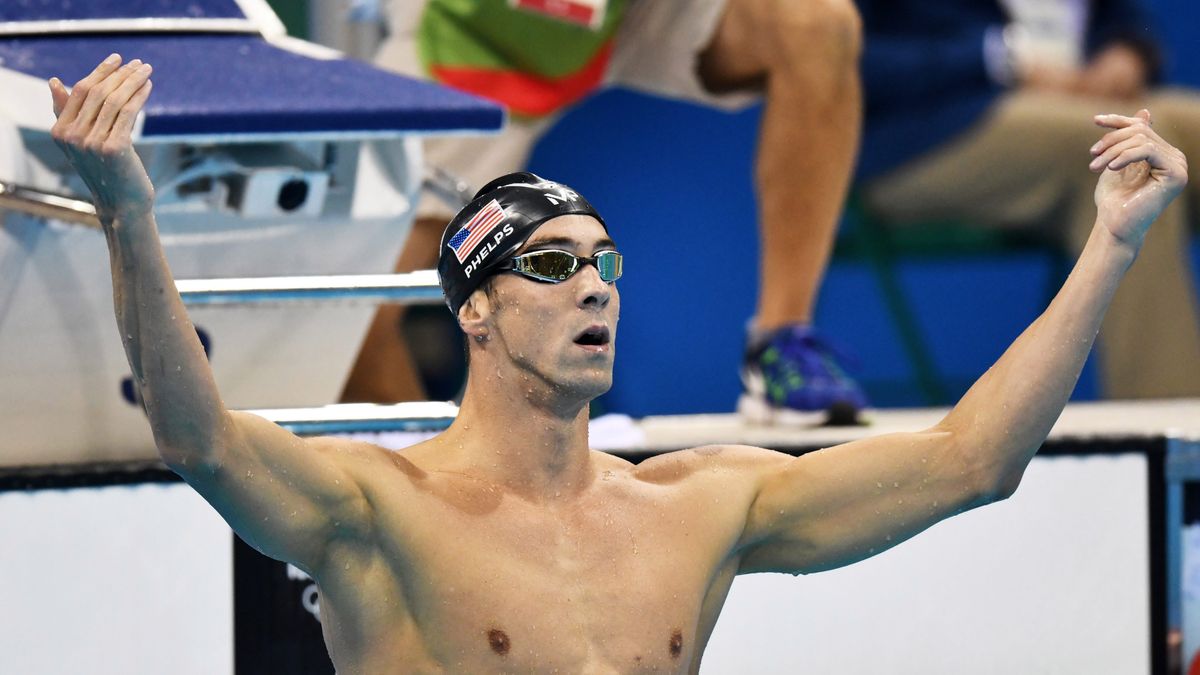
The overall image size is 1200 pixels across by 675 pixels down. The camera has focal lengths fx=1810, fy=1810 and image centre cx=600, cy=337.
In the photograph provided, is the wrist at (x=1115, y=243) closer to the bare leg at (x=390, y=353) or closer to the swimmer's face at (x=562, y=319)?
the swimmer's face at (x=562, y=319)

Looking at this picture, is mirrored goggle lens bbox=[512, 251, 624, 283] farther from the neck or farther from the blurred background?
the blurred background

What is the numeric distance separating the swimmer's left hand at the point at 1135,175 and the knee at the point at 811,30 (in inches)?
65.0

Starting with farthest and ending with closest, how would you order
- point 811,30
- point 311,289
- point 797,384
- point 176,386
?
point 811,30
point 797,384
point 311,289
point 176,386

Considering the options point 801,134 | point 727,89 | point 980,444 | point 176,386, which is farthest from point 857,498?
point 727,89

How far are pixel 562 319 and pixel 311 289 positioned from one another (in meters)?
0.94

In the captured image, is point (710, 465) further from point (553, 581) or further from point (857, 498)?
point (553, 581)

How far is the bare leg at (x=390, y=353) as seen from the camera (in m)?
4.22

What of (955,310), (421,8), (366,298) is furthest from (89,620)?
(955,310)

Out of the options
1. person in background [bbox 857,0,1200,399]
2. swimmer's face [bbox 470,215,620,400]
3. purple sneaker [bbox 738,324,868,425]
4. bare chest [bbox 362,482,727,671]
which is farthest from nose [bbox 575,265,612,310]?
person in background [bbox 857,0,1200,399]

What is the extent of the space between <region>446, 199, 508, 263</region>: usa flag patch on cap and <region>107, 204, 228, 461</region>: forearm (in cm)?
51

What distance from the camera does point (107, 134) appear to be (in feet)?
6.86

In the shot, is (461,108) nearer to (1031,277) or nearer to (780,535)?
(780,535)

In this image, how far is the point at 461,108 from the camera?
3.37 metres

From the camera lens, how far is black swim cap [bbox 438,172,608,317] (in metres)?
2.59
